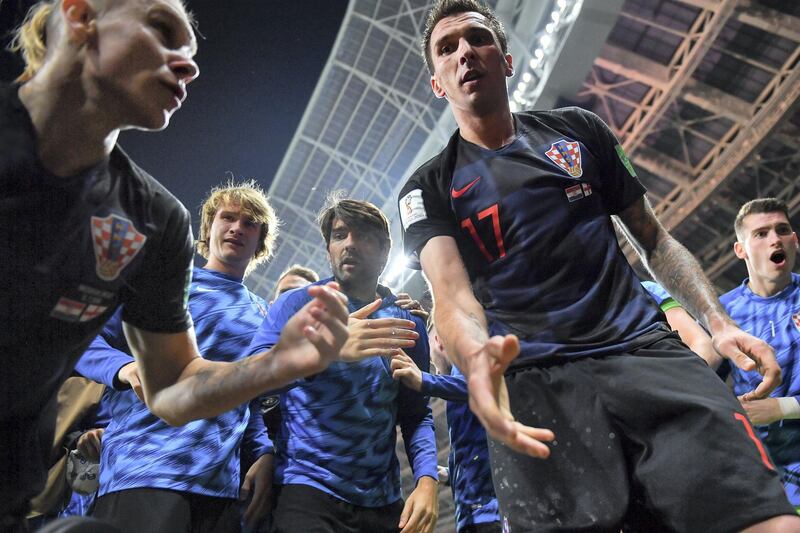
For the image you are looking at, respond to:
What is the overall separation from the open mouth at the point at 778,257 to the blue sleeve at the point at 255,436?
11.3 feet

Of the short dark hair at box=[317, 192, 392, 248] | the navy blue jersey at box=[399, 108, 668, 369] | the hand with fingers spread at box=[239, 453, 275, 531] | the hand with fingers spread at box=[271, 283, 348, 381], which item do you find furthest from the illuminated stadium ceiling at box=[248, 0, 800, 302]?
the hand with fingers spread at box=[271, 283, 348, 381]

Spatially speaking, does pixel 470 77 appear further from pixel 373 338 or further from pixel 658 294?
pixel 658 294

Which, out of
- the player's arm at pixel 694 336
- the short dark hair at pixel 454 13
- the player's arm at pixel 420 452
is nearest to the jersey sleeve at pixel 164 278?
the short dark hair at pixel 454 13

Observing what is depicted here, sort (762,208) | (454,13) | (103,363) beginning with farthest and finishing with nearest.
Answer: (762,208)
(103,363)
(454,13)

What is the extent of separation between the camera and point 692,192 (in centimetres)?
1188

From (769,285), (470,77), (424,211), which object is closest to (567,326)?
(424,211)

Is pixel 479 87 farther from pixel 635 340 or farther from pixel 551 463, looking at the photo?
pixel 551 463

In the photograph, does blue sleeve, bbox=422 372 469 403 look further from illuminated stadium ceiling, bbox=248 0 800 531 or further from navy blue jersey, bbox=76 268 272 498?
illuminated stadium ceiling, bbox=248 0 800 531

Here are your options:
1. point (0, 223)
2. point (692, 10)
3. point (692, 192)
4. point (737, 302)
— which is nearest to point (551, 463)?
point (0, 223)

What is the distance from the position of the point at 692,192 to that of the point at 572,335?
11.1m

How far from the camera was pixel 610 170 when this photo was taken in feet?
7.79

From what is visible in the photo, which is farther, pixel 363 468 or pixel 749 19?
pixel 749 19

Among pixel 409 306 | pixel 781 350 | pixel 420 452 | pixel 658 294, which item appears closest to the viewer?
pixel 420 452

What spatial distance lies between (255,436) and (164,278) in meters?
1.60
